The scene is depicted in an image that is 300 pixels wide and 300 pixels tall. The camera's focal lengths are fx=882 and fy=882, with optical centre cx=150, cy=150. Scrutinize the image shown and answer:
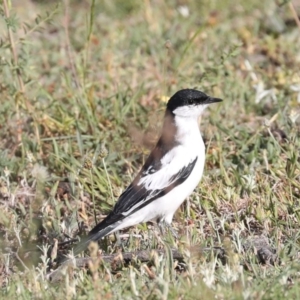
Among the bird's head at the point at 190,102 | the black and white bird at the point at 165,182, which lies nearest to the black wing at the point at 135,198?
the black and white bird at the point at 165,182

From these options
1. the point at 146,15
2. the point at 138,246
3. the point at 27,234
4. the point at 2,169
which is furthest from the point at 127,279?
the point at 146,15

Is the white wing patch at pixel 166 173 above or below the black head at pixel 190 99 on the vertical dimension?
below

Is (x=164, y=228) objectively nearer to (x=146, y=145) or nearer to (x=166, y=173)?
(x=166, y=173)

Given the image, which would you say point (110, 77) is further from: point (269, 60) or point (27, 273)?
point (27, 273)

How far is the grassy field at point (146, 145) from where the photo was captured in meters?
5.09

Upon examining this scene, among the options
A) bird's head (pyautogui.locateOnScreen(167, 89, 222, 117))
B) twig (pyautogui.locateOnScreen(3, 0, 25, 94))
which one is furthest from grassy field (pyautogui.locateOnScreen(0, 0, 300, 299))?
bird's head (pyautogui.locateOnScreen(167, 89, 222, 117))

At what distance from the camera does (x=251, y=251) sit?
5465 mm

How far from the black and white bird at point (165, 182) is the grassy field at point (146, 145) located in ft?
0.60

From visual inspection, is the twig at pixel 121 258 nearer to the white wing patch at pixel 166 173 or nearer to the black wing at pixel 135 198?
the black wing at pixel 135 198

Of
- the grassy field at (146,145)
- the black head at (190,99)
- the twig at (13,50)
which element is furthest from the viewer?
the twig at (13,50)

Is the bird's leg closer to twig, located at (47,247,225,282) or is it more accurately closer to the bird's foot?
the bird's foot

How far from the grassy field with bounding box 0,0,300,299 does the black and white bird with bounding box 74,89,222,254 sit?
184mm

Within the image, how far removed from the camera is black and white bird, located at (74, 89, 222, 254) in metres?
5.94

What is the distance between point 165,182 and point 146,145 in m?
0.89
